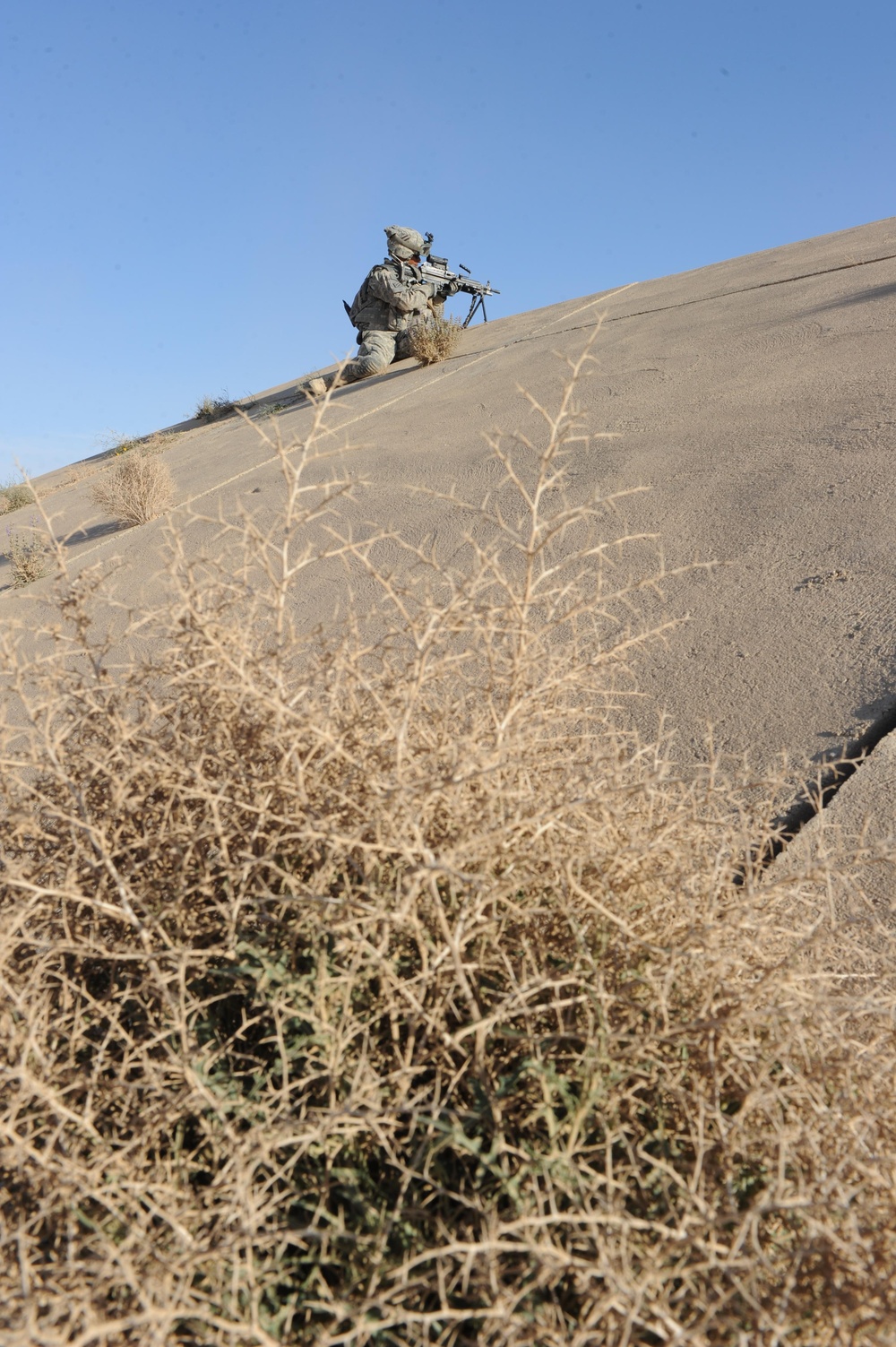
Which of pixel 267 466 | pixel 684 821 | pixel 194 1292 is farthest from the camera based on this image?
pixel 267 466

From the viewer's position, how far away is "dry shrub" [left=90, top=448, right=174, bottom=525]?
7160 millimetres

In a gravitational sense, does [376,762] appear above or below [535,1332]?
A: above

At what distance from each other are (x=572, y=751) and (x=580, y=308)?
9463 mm

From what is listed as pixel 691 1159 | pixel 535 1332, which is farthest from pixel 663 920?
pixel 535 1332

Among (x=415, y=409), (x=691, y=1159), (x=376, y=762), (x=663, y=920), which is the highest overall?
(x=415, y=409)

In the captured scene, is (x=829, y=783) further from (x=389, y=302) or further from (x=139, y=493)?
(x=389, y=302)

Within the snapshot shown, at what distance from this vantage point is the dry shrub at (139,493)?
7.16m

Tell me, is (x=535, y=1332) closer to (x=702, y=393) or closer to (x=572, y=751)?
Result: (x=572, y=751)

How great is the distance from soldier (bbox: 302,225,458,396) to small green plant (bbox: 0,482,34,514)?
345 cm

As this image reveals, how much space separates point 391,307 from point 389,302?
8cm

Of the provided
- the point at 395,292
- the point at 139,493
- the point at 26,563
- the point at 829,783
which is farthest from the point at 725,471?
the point at 395,292

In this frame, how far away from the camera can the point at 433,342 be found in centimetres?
993

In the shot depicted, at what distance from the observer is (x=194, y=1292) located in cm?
101

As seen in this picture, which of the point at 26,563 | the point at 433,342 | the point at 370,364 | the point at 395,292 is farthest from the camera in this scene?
the point at 395,292
